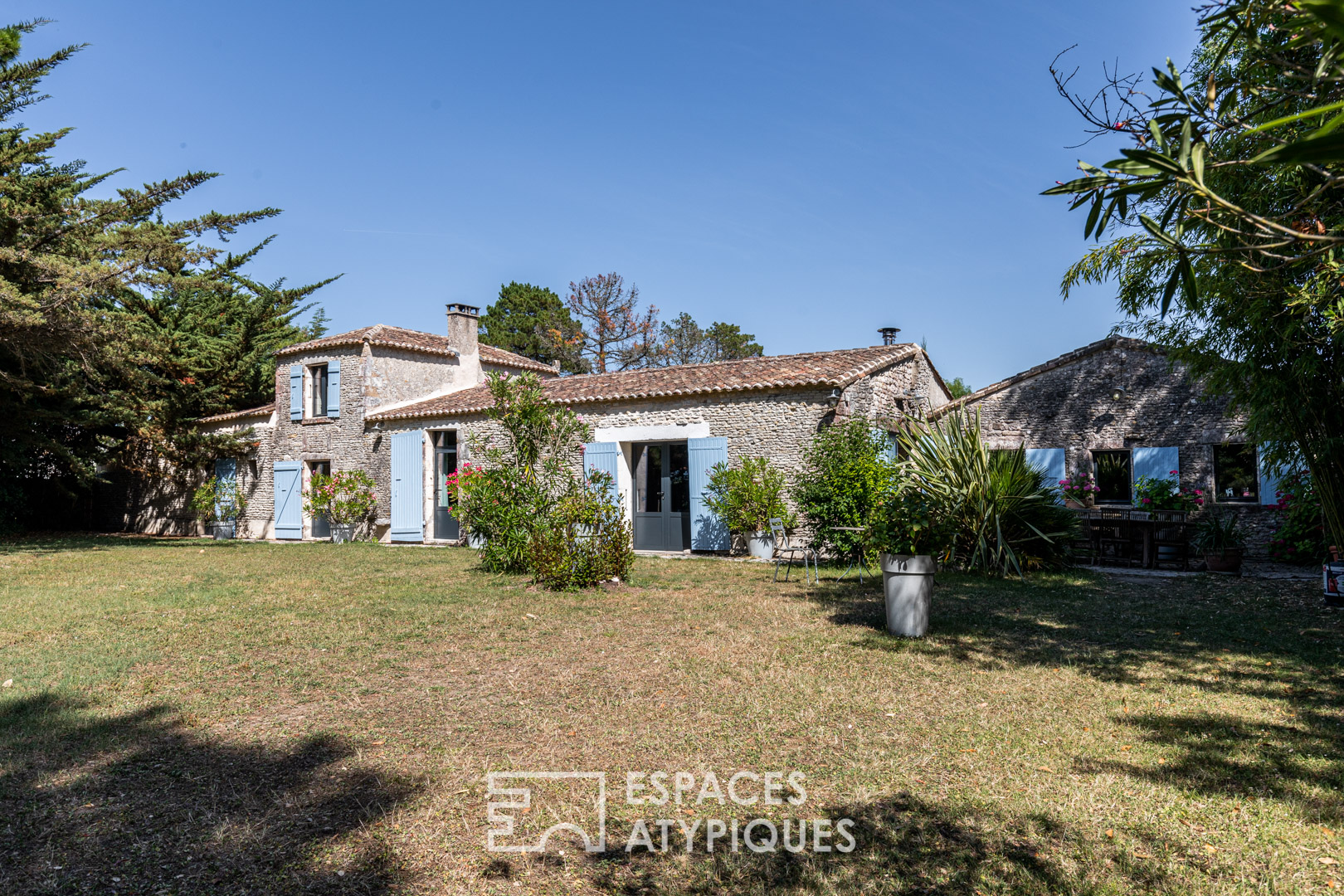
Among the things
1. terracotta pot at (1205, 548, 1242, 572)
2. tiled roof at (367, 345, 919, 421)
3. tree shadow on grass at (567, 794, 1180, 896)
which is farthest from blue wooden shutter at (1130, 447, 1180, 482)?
tree shadow on grass at (567, 794, 1180, 896)

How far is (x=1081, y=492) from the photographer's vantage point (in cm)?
1248

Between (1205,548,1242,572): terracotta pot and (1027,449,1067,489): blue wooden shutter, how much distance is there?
2.76 meters

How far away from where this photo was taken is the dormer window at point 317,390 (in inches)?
707

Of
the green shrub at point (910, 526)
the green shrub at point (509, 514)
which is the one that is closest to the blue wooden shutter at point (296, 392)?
the green shrub at point (509, 514)

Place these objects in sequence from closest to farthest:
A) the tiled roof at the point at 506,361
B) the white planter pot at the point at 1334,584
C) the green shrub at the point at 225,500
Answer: the white planter pot at the point at 1334,584
the green shrub at the point at 225,500
the tiled roof at the point at 506,361

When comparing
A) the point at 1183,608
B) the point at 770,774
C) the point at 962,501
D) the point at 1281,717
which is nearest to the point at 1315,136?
the point at 770,774

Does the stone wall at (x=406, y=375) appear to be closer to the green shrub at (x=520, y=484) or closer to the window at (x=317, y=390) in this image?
the window at (x=317, y=390)

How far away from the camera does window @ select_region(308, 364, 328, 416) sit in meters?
18.0

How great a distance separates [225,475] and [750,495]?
15047mm

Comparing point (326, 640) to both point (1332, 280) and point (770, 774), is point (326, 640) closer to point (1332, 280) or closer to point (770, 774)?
point (770, 774)

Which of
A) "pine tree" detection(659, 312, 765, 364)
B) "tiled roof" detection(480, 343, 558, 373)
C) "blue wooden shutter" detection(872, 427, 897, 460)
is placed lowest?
"blue wooden shutter" detection(872, 427, 897, 460)

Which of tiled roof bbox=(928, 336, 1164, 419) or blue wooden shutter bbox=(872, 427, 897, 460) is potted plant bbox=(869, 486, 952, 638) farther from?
tiled roof bbox=(928, 336, 1164, 419)

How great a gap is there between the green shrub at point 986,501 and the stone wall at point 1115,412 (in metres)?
1.53

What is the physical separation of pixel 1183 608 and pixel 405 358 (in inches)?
637
